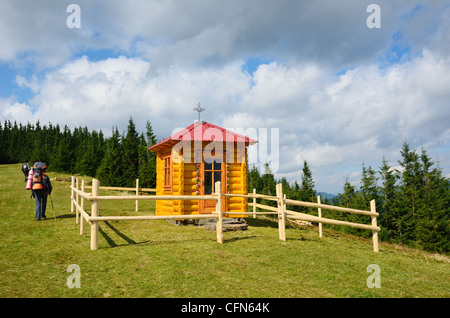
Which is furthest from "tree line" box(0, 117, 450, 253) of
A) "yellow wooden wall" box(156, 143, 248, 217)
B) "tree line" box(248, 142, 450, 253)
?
"yellow wooden wall" box(156, 143, 248, 217)

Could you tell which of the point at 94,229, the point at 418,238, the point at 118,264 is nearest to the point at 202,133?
the point at 94,229

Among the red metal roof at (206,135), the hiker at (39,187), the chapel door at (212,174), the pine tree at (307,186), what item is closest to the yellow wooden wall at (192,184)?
the chapel door at (212,174)

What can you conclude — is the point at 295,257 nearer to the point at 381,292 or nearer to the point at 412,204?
the point at 381,292

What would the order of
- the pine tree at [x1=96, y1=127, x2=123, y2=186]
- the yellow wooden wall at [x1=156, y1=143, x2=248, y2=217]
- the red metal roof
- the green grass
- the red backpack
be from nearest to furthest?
the green grass < the red backpack < the yellow wooden wall at [x1=156, y1=143, x2=248, y2=217] < the red metal roof < the pine tree at [x1=96, y1=127, x2=123, y2=186]

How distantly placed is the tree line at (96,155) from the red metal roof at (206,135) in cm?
2611

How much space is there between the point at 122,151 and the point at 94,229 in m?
35.5

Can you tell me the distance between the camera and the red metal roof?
11867 mm

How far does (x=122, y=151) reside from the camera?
4009cm

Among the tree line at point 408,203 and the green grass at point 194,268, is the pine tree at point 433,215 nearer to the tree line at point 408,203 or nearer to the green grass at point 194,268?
the tree line at point 408,203

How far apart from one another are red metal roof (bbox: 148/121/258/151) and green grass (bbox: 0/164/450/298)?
4349 mm

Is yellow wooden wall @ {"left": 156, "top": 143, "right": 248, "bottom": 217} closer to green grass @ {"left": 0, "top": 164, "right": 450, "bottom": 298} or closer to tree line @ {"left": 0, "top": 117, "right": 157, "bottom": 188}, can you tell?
green grass @ {"left": 0, "top": 164, "right": 450, "bottom": 298}

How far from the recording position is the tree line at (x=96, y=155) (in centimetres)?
3859

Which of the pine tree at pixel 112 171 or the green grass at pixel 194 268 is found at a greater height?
the pine tree at pixel 112 171

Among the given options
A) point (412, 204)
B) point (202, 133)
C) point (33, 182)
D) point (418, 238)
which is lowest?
point (418, 238)
